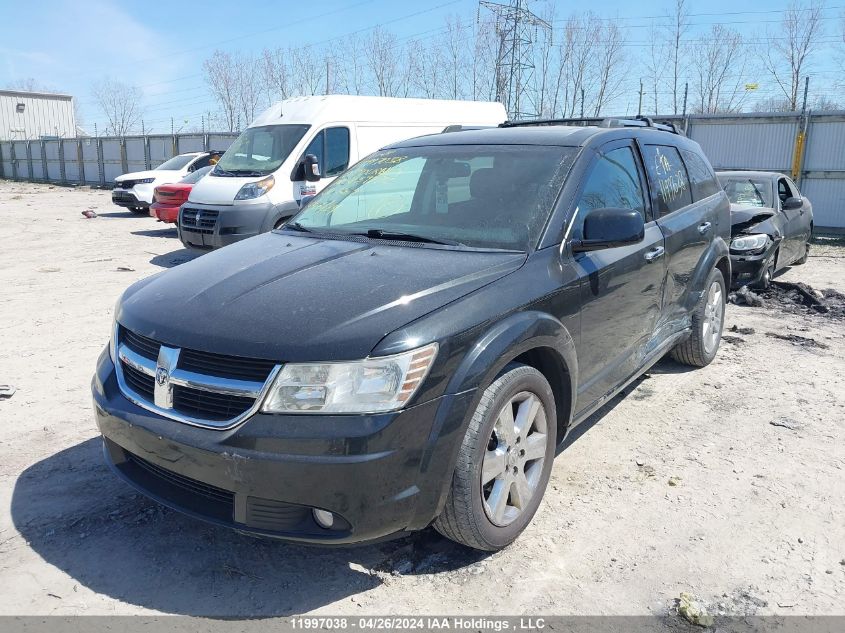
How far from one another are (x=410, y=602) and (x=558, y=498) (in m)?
1.16

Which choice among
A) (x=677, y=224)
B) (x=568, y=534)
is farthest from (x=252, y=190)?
(x=568, y=534)

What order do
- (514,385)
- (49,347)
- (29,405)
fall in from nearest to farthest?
(514,385)
(29,405)
(49,347)

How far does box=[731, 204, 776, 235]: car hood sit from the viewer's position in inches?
348

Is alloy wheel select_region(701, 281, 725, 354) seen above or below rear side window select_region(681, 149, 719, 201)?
below

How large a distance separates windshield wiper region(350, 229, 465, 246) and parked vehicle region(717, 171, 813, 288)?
6.25 meters

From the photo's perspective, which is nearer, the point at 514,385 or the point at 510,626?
the point at 510,626

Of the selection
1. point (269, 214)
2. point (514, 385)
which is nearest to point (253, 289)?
point (514, 385)

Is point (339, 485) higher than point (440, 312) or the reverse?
the reverse

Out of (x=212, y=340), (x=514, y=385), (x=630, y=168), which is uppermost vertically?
(x=630, y=168)

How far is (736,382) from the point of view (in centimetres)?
555

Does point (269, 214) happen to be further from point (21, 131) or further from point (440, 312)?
point (21, 131)

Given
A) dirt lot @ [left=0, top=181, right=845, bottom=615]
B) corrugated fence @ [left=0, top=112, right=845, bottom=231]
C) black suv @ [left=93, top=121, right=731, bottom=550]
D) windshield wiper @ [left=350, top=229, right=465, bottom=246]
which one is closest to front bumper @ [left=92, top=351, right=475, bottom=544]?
black suv @ [left=93, top=121, right=731, bottom=550]

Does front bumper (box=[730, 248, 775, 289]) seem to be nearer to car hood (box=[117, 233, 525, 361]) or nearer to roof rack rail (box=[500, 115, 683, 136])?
roof rack rail (box=[500, 115, 683, 136])

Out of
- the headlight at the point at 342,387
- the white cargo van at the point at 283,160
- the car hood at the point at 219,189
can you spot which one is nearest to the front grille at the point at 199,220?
the white cargo van at the point at 283,160
